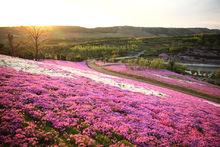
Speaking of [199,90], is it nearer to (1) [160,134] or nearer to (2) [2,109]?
(1) [160,134]

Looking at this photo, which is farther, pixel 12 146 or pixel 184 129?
pixel 184 129

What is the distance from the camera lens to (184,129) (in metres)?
17.5

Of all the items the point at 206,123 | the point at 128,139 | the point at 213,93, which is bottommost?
the point at 213,93

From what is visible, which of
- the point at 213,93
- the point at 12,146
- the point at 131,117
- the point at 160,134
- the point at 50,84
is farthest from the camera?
the point at 213,93

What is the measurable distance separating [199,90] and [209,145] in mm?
31261

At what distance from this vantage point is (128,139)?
13.8 metres

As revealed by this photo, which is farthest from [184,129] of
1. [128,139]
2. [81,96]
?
[81,96]

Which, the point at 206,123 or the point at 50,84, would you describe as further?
the point at 50,84

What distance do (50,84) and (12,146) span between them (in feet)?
38.2

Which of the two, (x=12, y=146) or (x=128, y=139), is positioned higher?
(x=12, y=146)

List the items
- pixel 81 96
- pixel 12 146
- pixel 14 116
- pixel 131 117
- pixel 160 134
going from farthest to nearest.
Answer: pixel 81 96, pixel 131 117, pixel 160 134, pixel 14 116, pixel 12 146

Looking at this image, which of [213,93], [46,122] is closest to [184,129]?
[46,122]

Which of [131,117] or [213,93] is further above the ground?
[131,117]

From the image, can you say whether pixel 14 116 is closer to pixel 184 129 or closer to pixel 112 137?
pixel 112 137
